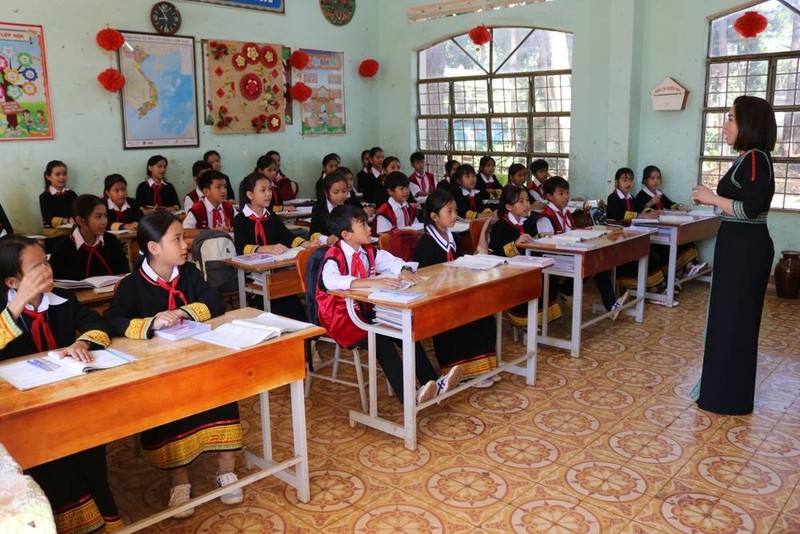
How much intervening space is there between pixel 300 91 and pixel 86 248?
15.7 feet

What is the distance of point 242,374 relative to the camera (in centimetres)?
244

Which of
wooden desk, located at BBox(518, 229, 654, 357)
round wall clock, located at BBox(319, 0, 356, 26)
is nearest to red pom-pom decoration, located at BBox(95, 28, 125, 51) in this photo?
round wall clock, located at BBox(319, 0, 356, 26)

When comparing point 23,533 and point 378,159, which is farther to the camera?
point 378,159

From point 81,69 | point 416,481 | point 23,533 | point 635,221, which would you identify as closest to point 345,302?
point 416,481

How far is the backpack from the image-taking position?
14.0ft

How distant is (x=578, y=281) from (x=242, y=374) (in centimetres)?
268

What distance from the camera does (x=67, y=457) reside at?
2336 millimetres

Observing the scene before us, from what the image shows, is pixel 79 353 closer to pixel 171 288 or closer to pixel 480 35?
pixel 171 288

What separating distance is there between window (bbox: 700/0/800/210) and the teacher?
135 inches

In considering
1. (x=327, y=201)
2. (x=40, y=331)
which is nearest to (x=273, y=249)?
(x=327, y=201)

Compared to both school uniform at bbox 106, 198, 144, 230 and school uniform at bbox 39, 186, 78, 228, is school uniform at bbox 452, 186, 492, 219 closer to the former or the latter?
school uniform at bbox 106, 198, 144, 230

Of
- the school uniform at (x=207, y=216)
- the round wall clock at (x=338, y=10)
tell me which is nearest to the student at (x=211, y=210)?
the school uniform at (x=207, y=216)

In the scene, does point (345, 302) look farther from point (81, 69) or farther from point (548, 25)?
point (548, 25)

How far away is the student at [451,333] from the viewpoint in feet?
12.8
